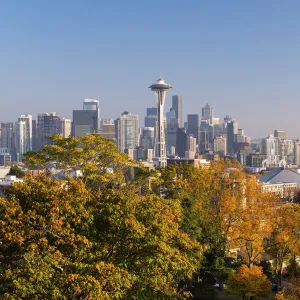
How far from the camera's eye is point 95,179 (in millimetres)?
20422

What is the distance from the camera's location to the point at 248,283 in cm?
1969

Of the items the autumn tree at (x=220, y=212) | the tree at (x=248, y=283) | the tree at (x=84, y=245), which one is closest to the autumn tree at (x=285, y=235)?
the autumn tree at (x=220, y=212)

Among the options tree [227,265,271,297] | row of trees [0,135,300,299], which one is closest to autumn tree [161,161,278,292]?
tree [227,265,271,297]

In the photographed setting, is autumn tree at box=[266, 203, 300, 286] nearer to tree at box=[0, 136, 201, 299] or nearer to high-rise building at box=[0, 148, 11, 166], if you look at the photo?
tree at box=[0, 136, 201, 299]

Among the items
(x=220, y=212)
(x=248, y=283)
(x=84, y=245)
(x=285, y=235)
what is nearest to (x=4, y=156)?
(x=220, y=212)

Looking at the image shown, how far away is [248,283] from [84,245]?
10561 millimetres

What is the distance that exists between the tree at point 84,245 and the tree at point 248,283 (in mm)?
7748

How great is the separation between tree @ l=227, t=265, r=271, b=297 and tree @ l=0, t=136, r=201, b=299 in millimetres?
7748

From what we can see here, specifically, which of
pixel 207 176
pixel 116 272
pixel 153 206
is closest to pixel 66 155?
pixel 207 176

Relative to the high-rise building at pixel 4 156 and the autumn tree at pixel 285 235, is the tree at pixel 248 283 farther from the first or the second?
the high-rise building at pixel 4 156

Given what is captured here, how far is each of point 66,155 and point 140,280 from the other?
33.7ft

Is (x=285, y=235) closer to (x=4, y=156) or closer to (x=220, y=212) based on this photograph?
(x=220, y=212)

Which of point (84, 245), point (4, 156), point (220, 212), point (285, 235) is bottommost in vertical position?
point (4, 156)

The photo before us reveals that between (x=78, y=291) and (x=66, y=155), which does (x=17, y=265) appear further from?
(x=66, y=155)
